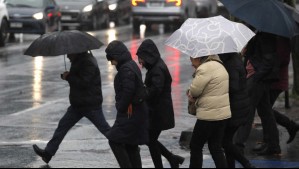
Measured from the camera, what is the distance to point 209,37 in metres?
9.05

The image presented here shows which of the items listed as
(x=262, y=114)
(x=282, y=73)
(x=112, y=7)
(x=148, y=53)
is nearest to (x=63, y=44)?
(x=148, y=53)

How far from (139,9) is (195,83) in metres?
24.2

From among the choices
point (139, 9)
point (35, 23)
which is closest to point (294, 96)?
point (35, 23)

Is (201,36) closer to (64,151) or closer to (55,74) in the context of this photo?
(64,151)

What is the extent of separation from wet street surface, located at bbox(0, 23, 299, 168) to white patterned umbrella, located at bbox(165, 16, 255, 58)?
5.43 ft

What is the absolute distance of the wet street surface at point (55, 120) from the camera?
1052 centimetres

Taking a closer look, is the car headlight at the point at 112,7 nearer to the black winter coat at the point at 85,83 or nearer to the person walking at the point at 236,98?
the black winter coat at the point at 85,83

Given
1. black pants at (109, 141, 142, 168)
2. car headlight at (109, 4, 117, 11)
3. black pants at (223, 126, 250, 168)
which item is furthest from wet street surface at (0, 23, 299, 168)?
car headlight at (109, 4, 117, 11)

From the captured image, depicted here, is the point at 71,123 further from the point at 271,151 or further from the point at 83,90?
the point at 271,151

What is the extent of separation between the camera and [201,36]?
29.8 feet

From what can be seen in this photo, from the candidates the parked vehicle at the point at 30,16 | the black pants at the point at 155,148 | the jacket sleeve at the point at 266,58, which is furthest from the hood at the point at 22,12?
the black pants at the point at 155,148

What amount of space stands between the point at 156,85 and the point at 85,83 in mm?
1299

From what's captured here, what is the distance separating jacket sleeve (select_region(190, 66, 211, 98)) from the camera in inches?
339

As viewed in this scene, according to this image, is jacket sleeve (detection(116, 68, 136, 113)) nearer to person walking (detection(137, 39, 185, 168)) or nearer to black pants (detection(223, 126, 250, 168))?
person walking (detection(137, 39, 185, 168))
